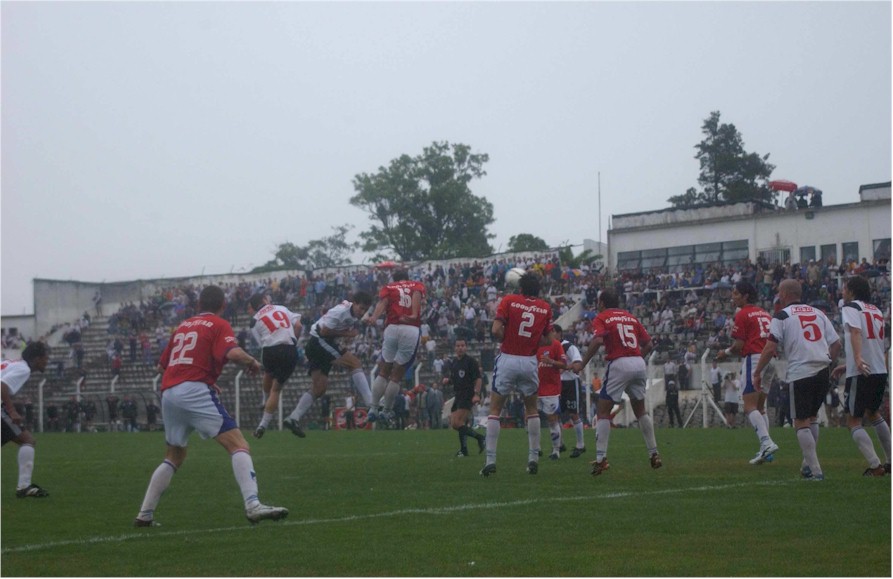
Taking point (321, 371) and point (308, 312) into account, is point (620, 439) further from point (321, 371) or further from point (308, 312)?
point (308, 312)

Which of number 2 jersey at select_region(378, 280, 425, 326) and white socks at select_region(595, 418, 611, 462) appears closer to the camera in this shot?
white socks at select_region(595, 418, 611, 462)

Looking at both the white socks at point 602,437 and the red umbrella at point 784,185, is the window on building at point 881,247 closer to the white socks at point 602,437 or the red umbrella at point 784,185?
the red umbrella at point 784,185

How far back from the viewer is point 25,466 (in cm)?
1448

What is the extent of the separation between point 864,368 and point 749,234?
39.1 metres

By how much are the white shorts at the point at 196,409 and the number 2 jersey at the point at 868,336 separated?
6958 mm

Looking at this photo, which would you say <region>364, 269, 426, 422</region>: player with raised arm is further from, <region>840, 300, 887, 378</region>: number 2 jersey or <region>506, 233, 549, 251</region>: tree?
<region>506, 233, 549, 251</region>: tree

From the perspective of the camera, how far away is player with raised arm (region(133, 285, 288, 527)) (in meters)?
10.2

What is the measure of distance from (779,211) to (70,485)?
40.2 metres

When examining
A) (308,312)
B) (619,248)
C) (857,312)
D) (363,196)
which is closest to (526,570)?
(857,312)

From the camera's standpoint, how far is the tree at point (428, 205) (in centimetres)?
8888

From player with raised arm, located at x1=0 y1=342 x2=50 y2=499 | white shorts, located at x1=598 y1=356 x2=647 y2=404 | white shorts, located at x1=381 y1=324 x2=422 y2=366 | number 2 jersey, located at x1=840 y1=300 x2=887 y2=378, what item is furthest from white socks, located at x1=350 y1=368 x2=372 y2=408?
number 2 jersey, located at x1=840 y1=300 x2=887 y2=378

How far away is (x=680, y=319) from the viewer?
40812mm

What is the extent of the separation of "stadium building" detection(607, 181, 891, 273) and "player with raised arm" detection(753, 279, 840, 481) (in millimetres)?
33028

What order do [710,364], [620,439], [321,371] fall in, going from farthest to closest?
[710,364] < [620,439] < [321,371]
